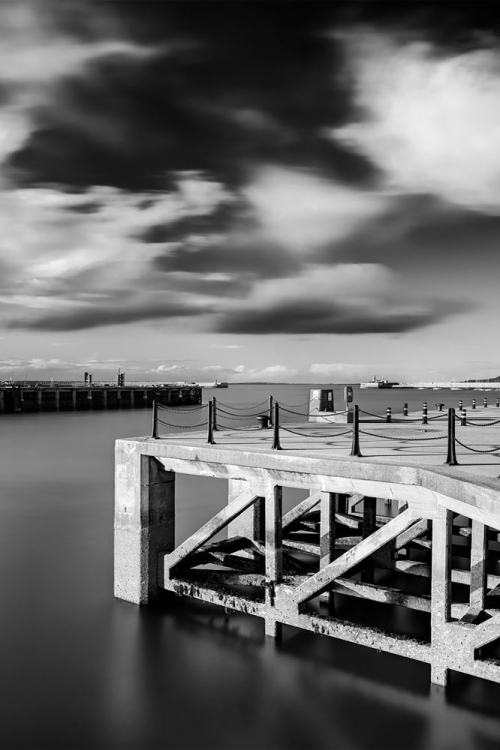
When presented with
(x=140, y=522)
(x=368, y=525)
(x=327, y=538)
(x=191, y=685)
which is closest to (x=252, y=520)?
(x=368, y=525)

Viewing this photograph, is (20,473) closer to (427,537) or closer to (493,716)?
(427,537)

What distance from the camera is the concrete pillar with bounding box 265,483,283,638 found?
9.70m

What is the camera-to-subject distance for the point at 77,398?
3130 inches

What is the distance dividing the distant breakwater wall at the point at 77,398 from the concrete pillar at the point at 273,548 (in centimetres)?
6699

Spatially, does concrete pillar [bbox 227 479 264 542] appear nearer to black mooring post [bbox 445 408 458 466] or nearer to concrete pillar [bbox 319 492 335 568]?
concrete pillar [bbox 319 492 335 568]

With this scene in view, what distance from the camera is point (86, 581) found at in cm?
1337


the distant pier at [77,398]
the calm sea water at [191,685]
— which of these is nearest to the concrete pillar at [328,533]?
the calm sea water at [191,685]

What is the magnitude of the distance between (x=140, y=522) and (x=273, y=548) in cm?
238

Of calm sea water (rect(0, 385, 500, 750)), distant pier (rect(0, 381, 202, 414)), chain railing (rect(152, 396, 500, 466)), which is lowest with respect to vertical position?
calm sea water (rect(0, 385, 500, 750))

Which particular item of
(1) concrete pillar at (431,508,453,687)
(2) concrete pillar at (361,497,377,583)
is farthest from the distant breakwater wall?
(1) concrete pillar at (431,508,453,687)

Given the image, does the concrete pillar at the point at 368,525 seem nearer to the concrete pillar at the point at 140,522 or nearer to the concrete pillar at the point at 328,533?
the concrete pillar at the point at 328,533

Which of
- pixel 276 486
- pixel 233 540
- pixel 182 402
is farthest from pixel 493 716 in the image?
pixel 182 402

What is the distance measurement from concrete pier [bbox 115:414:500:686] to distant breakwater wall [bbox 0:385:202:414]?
2551 inches

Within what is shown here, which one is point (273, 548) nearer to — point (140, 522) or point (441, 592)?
point (140, 522)
